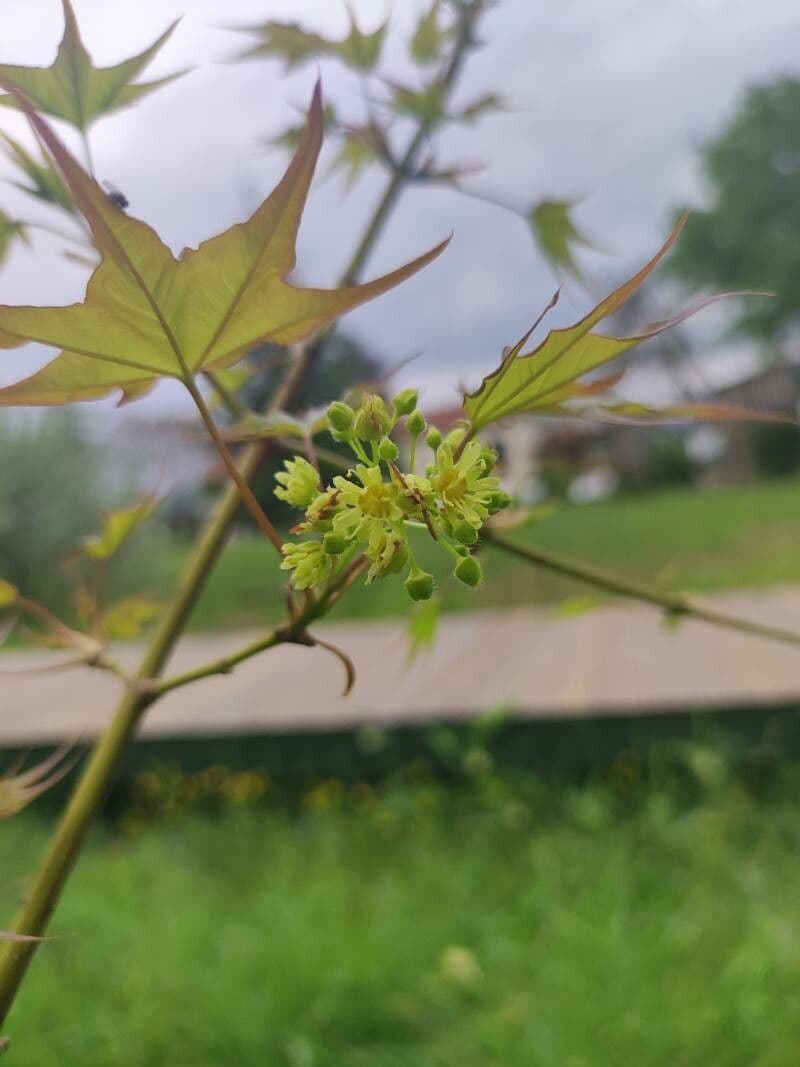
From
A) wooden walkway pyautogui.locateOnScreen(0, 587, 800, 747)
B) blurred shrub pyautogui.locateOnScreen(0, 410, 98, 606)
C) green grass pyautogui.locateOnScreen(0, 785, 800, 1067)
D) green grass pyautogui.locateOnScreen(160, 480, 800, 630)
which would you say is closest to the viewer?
green grass pyautogui.locateOnScreen(0, 785, 800, 1067)

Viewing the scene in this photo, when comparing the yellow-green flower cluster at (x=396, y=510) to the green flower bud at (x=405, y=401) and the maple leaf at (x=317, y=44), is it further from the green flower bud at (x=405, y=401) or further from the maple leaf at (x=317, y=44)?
the maple leaf at (x=317, y=44)

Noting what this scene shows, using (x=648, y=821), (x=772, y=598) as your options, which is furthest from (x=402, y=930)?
(x=772, y=598)

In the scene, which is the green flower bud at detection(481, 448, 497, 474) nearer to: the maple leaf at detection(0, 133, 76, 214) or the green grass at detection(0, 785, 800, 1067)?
the maple leaf at detection(0, 133, 76, 214)

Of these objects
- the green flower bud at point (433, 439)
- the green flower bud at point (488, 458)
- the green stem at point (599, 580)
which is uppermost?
the green flower bud at point (488, 458)

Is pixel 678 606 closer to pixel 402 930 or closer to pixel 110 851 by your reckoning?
pixel 402 930

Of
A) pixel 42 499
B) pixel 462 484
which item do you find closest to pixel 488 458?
pixel 462 484

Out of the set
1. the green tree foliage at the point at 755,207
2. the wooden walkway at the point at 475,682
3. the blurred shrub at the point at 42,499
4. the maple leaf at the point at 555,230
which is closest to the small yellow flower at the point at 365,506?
the maple leaf at the point at 555,230

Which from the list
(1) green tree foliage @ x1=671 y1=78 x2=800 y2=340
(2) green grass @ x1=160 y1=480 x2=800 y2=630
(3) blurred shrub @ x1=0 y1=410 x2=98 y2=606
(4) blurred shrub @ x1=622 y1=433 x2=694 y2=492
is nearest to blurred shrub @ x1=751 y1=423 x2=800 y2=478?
(4) blurred shrub @ x1=622 y1=433 x2=694 y2=492
